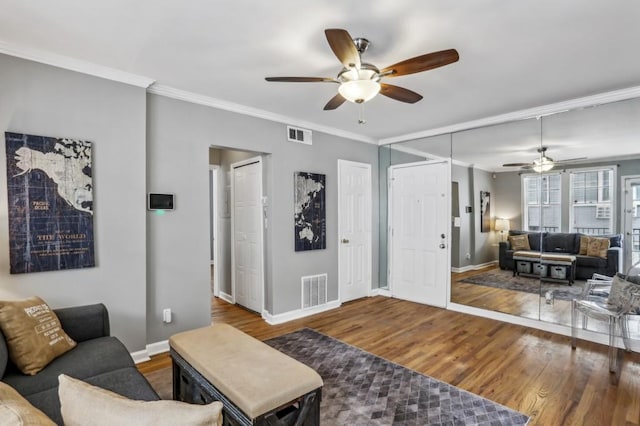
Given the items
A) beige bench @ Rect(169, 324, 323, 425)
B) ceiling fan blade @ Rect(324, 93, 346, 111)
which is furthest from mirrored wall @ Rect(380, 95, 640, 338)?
beige bench @ Rect(169, 324, 323, 425)

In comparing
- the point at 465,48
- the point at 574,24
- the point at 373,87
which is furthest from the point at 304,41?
the point at 574,24

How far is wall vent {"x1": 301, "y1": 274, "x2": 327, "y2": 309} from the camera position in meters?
4.42

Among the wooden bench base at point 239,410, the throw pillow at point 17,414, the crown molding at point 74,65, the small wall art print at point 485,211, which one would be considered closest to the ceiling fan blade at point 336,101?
the crown molding at point 74,65

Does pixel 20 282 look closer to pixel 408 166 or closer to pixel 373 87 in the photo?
pixel 373 87

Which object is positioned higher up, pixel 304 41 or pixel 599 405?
pixel 304 41

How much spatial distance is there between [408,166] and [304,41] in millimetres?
3224

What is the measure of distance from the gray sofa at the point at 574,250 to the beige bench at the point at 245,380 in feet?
11.2

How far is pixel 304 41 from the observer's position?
7.79 feet

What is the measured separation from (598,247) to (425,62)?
9.99ft

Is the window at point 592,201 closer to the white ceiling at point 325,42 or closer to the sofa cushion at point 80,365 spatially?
the white ceiling at point 325,42

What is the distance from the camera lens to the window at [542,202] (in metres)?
3.81

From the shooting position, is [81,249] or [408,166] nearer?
[81,249]

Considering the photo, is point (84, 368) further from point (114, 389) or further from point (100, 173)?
point (100, 173)

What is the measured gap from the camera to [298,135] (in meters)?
4.36
